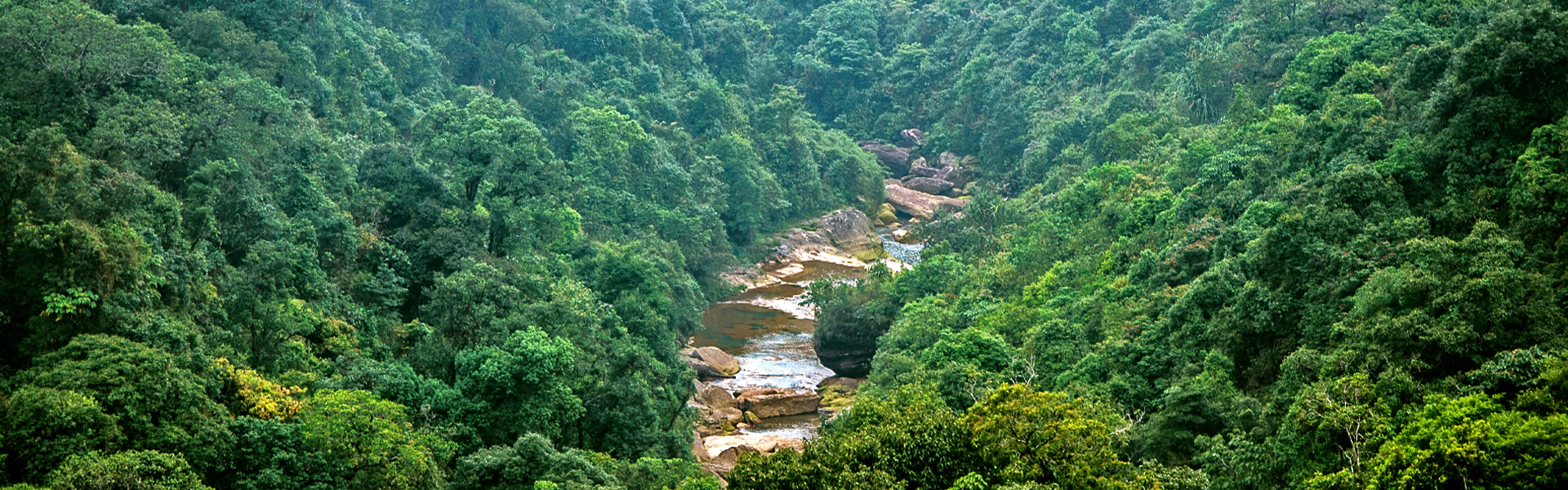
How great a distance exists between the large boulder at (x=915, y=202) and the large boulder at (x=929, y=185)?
407 mm

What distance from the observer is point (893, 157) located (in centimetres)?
8756

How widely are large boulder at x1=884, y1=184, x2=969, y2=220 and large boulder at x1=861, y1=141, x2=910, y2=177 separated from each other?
407cm

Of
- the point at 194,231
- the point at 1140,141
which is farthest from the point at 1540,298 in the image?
the point at 1140,141

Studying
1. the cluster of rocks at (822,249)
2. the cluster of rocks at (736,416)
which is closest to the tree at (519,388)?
the cluster of rocks at (736,416)

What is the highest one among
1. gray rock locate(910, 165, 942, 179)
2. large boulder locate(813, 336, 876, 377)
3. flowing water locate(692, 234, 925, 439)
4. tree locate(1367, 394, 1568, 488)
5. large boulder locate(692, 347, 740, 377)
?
tree locate(1367, 394, 1568, 488)

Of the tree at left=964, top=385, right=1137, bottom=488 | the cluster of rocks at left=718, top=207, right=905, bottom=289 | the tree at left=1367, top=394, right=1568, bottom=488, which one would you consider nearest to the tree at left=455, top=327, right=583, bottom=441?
the tree at left=964, top=385, right=1137, bottom=488

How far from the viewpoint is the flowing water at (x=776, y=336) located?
4759 centimetres

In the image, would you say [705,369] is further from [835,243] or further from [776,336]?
[835,243]

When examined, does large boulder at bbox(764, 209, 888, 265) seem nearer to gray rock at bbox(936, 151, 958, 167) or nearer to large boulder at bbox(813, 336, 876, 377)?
gray rock at bbox(936, 151, 958, 167)

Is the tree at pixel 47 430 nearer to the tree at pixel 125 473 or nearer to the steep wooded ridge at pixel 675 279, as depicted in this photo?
the steep wooded ridge at pixel 675 279

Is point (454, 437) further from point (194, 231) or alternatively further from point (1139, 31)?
point (1139, 31)

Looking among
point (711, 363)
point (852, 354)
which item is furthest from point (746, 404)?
point (852, 354)

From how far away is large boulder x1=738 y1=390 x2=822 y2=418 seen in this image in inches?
1777

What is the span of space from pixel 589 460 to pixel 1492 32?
73.6ft
